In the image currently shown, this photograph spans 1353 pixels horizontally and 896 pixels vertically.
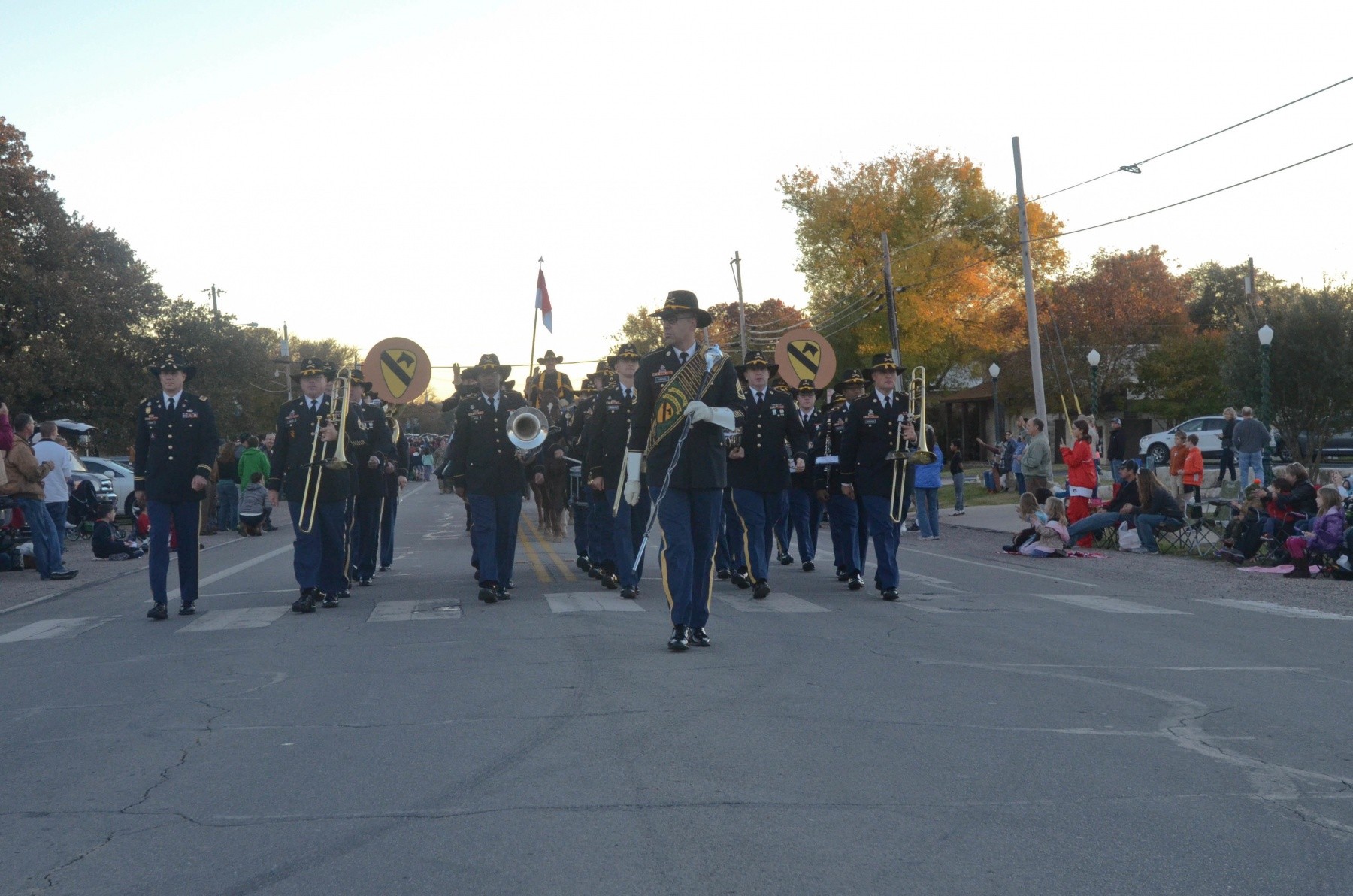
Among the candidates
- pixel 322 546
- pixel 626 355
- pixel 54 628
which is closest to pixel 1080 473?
pixel 626 355

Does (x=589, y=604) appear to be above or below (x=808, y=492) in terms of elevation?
below

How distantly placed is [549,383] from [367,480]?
565cm

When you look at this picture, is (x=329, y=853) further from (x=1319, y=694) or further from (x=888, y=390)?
(x=888, y=390)

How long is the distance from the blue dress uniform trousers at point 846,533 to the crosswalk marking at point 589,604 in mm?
2386

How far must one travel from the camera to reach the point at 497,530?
39.5 ft

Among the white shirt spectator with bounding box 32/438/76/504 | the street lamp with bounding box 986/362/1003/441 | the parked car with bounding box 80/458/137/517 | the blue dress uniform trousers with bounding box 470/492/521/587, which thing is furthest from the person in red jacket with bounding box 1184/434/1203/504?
the street lamp with bounding box 986/362/1003/441

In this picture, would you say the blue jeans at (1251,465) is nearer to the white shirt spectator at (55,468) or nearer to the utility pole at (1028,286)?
the utility pole at (1028,286)

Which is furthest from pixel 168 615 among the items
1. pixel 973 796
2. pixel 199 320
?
pixel 199 320

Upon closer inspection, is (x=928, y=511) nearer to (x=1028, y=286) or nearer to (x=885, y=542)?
(x=885, y=542)

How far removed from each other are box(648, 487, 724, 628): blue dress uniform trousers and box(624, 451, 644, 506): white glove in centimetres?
20

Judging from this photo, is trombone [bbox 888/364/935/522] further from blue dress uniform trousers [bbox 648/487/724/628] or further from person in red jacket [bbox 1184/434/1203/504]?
person in red jacket [bbox 1184/434/1203/504]

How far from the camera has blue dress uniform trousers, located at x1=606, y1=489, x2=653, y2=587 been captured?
11.9 meters

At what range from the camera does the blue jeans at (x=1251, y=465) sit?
2645 cm

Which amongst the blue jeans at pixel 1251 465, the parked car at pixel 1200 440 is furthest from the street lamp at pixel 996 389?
the blue jeans at pixel 1251 465
